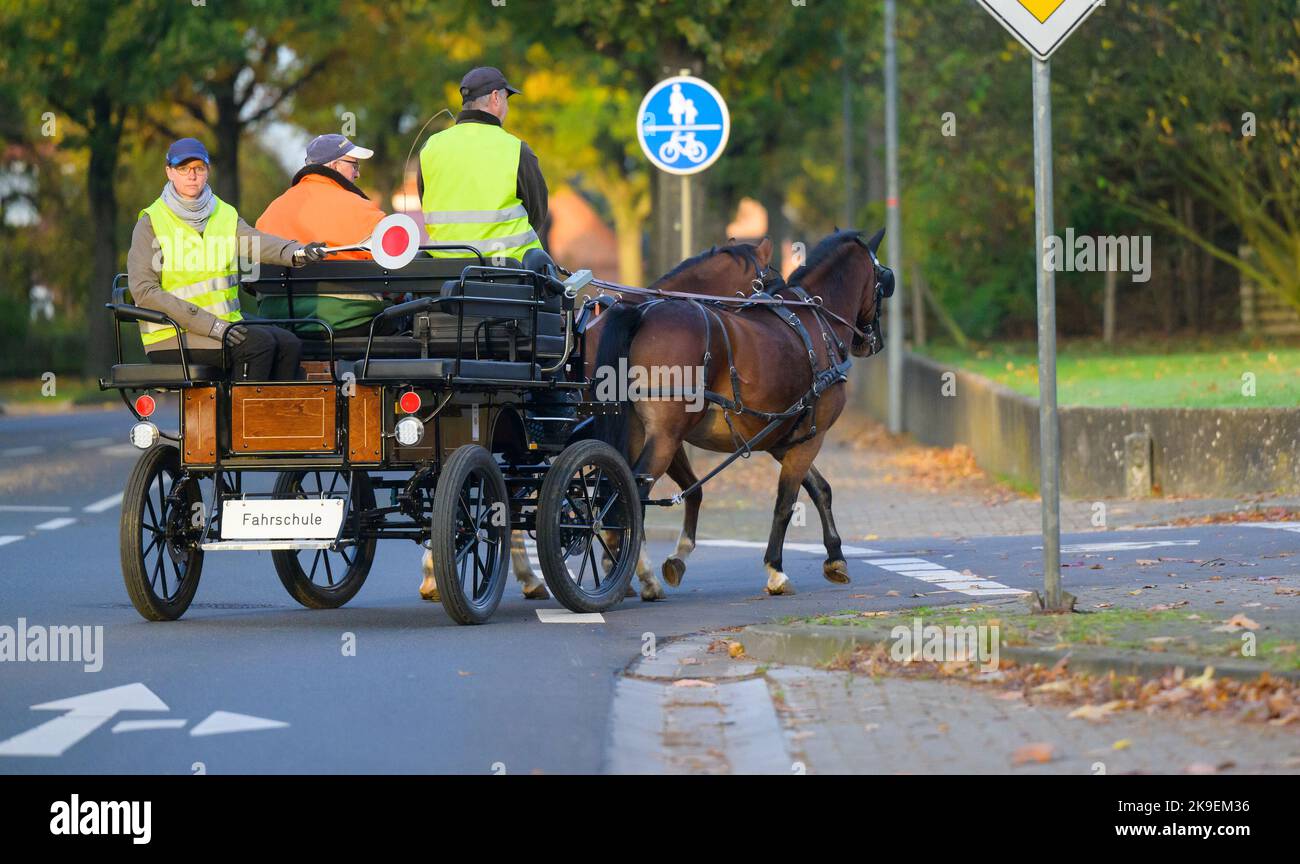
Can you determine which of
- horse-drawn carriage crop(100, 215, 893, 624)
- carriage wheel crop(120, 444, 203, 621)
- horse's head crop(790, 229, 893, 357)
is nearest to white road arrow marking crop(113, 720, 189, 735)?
horse-drawn carriage crop(100, 215, 893, 624)

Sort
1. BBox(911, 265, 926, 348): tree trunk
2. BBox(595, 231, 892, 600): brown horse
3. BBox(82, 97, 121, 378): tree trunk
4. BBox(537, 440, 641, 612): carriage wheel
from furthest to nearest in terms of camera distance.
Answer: BBox(82, 97, 121, 378): tree trunk
BBox(911, 265, 926, 348): tree trunk
BBox(595, 231, 892, 600): brown horse
BBox(537, 440, 641, 612): carriage wheel

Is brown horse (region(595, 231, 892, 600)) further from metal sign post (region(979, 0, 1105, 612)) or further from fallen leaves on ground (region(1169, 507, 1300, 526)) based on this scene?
fallen leaves on ground (region(1169, 507, 1300, 526))

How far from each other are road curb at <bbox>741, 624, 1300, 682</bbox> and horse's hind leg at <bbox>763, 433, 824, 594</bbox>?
238 cm

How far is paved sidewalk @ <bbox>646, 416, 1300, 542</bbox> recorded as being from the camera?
16.3 metres

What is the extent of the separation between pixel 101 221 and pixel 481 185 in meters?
35.0

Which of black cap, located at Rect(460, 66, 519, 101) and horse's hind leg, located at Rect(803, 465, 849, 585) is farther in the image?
horse's hind leg, located at Rect(803, 465, 849, 585)

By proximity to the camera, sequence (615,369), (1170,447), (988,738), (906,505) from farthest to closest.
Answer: (906,505)
(1170,447)
(615,369)
(988,738)

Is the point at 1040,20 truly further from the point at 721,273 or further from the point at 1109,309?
the point at 1109,309

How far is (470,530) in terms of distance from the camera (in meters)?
10.3

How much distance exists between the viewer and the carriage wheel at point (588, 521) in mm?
10547

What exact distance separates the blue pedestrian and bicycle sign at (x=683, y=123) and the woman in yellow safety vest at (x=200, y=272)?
7.76 meters

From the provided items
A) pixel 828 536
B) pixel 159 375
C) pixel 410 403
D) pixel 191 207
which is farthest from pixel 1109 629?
pixel 191 207

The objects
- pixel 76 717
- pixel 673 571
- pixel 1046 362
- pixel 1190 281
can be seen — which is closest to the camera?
pixel 76 717
